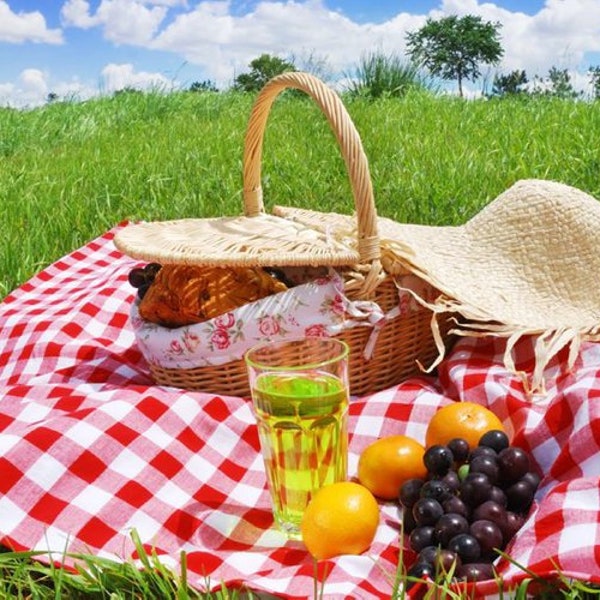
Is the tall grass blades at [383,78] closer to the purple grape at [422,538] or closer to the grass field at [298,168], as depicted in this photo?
the grass field at [298,168]

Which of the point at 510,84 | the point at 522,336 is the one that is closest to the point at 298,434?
the point at 522,336

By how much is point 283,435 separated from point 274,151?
276 centimetres

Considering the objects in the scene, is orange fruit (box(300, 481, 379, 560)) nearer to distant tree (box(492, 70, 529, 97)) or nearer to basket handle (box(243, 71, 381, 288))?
basket handle (box(243, 71, 381, 288))

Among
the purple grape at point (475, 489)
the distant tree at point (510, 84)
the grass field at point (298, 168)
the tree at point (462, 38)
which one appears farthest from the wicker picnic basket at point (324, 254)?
the tree at point (462, 38)

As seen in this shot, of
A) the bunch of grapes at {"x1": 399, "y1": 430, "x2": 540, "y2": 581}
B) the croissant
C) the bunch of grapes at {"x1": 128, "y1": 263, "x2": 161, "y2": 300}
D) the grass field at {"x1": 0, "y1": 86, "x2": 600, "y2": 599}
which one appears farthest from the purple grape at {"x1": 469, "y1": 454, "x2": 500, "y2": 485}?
the grass field at {"x1": 0, "y1": 86, "x2": 600, "y2": 599}

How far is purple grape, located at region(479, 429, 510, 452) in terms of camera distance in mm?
1453

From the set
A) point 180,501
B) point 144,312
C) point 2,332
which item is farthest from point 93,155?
point 180,501

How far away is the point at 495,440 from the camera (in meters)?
1.45

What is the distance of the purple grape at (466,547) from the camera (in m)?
1.23

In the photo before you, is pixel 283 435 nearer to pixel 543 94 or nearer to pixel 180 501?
pixel 180 501

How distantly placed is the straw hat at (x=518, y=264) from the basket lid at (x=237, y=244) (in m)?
0.11

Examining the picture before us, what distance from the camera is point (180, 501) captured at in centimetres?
152

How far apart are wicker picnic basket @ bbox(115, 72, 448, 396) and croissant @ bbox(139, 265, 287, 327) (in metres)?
0.06

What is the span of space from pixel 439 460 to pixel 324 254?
50cm
